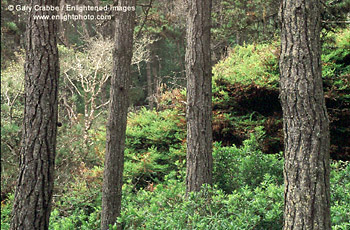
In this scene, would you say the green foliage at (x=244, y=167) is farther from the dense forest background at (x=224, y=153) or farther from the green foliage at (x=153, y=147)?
the green foliage at (x=153, y=147)

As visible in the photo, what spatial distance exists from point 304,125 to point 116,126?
2897 mm

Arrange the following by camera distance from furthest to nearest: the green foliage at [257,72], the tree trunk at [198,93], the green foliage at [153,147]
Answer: the green foliage at [257,72], the green foliage at [153,147], the tree trunk at [198,93]

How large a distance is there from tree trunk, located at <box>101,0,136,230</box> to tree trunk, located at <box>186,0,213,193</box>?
900mm

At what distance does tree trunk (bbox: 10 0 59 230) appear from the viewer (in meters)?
3.53

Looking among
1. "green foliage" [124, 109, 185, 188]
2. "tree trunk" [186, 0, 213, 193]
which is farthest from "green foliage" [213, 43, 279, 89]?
"tree trunk" [186, 0, 213, 193]

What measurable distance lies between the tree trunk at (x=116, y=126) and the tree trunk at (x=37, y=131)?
1.51 m

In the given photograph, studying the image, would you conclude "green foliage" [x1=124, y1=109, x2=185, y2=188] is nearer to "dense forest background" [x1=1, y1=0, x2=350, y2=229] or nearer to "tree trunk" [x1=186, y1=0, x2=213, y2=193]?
"dense forest background" [x1=1, y1=0, x2=350, y2=229]

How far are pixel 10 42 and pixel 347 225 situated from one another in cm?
2117

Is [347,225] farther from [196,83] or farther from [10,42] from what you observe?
[10,42]

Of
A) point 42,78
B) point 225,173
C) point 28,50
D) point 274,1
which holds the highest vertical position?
point 274,1

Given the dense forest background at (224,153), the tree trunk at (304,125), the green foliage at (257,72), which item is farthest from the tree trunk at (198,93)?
the green foliage at (257,72)

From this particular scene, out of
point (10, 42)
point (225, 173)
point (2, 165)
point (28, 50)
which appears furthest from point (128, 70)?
point (10, 42)

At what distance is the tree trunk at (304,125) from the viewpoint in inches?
113

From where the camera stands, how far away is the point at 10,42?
20.8 metres
